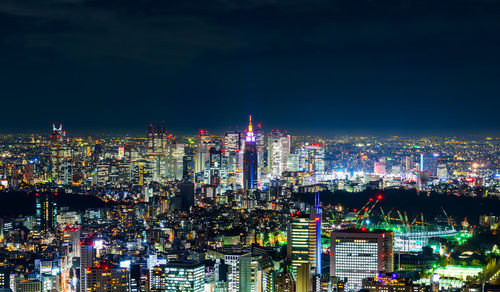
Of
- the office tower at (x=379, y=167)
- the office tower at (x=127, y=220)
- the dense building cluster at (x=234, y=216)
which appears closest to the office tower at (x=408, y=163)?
the dense building cluster at (x=234, y=216)

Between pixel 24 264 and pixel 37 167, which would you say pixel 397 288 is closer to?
pixel 24 264

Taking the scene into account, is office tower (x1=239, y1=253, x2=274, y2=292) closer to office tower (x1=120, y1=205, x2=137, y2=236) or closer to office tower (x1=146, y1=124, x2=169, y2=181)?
office tower (x1=120, y1=205, x2=137, y2=236)

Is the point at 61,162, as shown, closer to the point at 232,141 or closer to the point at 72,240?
the point at 232,141

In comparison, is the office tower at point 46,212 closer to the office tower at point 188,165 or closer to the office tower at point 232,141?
A: the office tower at point 188,165

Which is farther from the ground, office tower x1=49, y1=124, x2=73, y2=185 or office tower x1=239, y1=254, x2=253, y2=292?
office tower x1=49, y1=124, x2=73, y2=185

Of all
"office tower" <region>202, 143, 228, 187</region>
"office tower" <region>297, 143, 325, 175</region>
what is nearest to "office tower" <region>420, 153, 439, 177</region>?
"office tower" <region>297, 143, 325, 175</region>

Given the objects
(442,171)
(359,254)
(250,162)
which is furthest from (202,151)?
(359,254)

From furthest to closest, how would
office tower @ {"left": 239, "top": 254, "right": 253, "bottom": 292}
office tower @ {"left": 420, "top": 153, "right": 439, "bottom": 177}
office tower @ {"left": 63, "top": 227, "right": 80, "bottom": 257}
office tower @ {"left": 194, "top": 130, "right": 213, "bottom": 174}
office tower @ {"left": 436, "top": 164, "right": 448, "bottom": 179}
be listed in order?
1. office tower @ {"left": 194, "top": 130, "right": 213, "bottom": 174}
2. office tower @ {"left": 420, "top": 153, "right": 439, "bottom": 177}
3. office tower @ {"left": 436, "top": 164, "right": 448, "bottom": 179}
4. office tower @ {"left": 63, "top": 227, "right": 80, "bottom": 257}
5. office tower @ {"left": 239, "top": 254, "right": 253, "bottom": 292}
